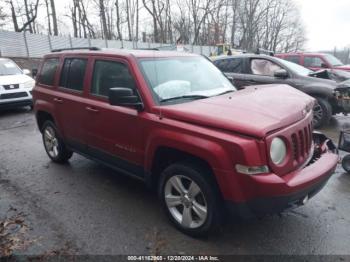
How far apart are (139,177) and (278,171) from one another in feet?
5.44

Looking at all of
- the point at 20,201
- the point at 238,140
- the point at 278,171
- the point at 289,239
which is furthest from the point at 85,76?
the point at 289,239

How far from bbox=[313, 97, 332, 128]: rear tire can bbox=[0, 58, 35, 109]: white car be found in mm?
8494

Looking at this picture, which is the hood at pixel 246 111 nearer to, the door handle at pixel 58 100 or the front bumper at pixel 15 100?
the door handle at pixel 58 100

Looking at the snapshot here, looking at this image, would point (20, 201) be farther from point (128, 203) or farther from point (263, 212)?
point (263, 212)

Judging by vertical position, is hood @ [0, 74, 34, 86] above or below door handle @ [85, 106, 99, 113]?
below

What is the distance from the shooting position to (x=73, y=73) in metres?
4.49

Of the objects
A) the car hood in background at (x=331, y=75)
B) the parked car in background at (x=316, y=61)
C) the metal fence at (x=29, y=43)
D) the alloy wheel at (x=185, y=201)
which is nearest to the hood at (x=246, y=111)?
the alloy wheel at (x=185, y=201)

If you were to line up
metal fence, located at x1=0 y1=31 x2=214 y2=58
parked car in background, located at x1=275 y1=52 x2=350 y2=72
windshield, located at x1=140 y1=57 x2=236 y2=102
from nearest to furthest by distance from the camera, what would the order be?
windshield, located at x1=140 y1=57 x2=236 y2=102 < parked car in background, located at x1=275 y1=52 x2=350 y2=72 < metal fence, located at x1=0 y1=31 x2=214 y2=58

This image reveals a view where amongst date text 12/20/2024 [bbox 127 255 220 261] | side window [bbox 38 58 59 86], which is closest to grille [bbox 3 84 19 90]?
side window [bbox 38 58 59 86]

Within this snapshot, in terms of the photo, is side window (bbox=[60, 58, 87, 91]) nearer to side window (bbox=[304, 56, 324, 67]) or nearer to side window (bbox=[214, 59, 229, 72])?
side window (bbox=[214, 59, 229, 72])

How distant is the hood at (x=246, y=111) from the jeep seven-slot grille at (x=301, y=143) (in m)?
0.13

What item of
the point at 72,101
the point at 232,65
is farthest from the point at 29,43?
the point at 72,101

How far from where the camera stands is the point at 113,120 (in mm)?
3740

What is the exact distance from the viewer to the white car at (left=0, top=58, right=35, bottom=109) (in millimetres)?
9680
